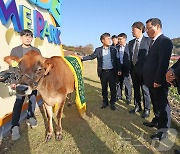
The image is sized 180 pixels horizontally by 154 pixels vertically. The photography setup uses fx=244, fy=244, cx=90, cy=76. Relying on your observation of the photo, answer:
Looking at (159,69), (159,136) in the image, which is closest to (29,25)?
(159,69)

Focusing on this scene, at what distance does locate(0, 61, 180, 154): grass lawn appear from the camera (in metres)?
4.06

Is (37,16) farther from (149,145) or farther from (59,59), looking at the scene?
(149,145)

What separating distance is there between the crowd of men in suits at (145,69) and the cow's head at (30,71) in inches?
75.4

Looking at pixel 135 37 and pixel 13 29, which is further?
pixel 135 37

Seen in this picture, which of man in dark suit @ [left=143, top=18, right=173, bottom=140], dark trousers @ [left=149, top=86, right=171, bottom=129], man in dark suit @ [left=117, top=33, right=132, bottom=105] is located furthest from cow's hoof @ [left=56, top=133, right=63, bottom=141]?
man in dark suit @ [left=117, top=33, right=132, bottom=105]

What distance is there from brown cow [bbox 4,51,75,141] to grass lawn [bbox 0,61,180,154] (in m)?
0.31

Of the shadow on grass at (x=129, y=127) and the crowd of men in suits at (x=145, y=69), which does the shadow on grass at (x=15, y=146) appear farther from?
the crowd of men in suits at (x=145, y=69)

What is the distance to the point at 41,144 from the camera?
4.29m

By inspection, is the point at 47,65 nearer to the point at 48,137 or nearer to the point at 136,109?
the point at 48,137

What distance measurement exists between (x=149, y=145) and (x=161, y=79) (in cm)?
115

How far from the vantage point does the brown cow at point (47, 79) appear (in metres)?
3.67

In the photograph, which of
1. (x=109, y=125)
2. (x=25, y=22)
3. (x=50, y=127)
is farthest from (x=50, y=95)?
(x=25, y=22)

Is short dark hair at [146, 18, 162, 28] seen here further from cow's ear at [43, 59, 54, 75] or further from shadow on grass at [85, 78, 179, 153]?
shadow on grass at [85, 78, 179, 153]

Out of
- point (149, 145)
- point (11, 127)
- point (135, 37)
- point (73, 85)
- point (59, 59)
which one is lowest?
point (149, 145)
